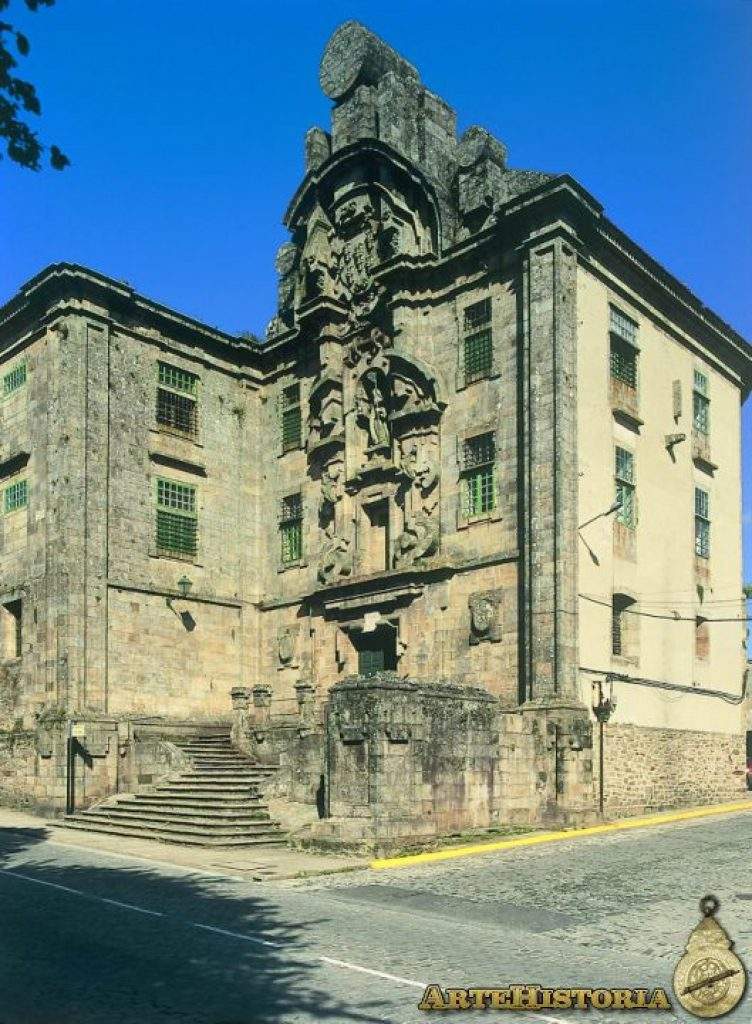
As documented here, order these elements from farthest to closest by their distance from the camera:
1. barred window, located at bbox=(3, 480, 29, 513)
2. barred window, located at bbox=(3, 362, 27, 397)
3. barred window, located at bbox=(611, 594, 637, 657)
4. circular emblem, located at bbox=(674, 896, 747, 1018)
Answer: barred window, located at bbox=(3, 362, 27, 397)
barred window, located at bbox=(3, 480, 29, 513)
barred window, located at bbox=(611, 594, 637, 657)
circular emblem, located at bbox=(674, 896, 747, 1018)

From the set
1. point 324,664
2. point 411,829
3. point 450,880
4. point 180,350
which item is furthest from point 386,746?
point 180,350

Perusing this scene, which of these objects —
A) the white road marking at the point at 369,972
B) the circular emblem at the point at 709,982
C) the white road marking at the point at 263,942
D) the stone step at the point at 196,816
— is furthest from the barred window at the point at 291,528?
the circular emblem at the point at 709,982

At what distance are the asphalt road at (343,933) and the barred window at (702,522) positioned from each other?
13.6m

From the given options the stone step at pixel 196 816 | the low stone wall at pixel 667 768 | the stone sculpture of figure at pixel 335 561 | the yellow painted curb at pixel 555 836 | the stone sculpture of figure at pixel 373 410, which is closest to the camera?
the yellow painted curb at pixel 555 836

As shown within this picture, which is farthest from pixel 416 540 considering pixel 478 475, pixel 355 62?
pixel 355 62

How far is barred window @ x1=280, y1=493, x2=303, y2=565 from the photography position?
33.0 metres

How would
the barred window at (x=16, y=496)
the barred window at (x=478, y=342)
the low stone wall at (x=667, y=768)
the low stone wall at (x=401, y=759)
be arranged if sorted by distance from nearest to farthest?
1. the low stone wall at (x=401, y=759)
2. the low stone wall at (x=667, y=768)
3. the barred window at (x=478, y=342)
4. the barred window at (x=16, y=496)

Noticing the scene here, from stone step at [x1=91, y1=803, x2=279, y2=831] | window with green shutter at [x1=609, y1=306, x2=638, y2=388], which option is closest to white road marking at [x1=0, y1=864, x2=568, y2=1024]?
stone step at [x1=91, y1=803, x2=279, y2=831]

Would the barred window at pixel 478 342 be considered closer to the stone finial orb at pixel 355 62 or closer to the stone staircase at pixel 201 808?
the stone finial orb at pixel 355 62

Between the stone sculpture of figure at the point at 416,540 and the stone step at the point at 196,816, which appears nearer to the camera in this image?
→ the stone step at the point at 196,816

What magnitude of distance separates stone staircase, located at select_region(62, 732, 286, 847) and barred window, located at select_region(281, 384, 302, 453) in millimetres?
9755

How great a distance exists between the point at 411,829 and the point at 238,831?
3.93m

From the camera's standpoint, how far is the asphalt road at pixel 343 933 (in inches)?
369

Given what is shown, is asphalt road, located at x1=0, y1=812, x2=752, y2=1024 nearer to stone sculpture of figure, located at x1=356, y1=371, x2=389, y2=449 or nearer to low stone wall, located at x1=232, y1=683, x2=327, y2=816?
low stone wall, located at x1=232, y1=683, x2=327, y2=816
